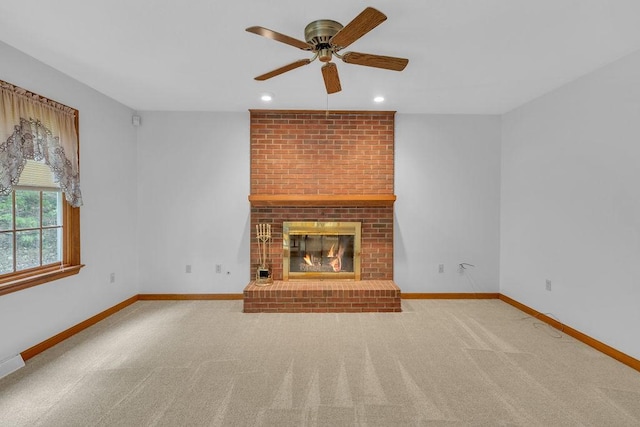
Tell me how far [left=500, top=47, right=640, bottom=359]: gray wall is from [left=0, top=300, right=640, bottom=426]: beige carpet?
38cm

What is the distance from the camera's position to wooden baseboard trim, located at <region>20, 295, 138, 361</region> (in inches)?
97.5

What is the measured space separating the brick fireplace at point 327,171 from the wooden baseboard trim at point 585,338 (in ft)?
5.19

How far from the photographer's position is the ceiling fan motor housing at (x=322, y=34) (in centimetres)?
189

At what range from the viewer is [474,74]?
2803 mm

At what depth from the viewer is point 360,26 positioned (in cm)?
161

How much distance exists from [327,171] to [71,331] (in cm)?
318

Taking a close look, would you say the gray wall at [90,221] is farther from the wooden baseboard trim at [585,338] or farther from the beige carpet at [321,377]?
the wooden baseboard trim at [585,338]

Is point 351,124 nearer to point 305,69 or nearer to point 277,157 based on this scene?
point 277,157

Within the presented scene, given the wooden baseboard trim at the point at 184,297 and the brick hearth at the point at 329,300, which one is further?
the wooden baseboard trim at the point at 184,297

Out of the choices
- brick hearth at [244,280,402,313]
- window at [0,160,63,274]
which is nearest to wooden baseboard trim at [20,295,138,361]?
window at [0,160,63,274]

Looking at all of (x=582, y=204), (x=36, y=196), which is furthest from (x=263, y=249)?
(x=582, y=204)

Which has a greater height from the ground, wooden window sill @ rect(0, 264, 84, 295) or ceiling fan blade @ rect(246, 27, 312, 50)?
ceiling fan blade @ rect(246, 27, 312, 50)

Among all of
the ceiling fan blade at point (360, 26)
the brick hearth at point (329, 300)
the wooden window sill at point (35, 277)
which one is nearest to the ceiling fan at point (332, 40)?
the ceiling fan blade at point (360, 26)

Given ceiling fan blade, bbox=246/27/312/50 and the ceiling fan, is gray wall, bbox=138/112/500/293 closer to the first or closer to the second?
the ceiling fan
